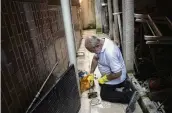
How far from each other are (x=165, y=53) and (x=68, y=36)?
128 inches

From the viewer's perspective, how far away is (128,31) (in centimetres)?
479

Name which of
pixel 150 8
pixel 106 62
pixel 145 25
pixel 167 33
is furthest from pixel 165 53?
pixel 150 8

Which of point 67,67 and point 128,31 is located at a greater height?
point 128,31

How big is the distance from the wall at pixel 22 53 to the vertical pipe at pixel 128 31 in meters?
2.56

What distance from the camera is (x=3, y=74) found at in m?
1.59

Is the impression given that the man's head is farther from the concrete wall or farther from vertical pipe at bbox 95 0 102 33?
the concrete wall

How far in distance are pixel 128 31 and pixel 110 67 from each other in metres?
1.48

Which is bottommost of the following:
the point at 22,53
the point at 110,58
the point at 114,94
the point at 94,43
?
the point at 114,94

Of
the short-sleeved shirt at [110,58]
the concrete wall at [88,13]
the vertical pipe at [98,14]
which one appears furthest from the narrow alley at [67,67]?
the concrete wall at [88,13]

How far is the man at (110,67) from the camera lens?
3.64 metres

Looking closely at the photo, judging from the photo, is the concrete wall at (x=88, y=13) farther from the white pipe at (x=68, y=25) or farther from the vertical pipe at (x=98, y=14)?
the white pipe at (x=68, y=25)

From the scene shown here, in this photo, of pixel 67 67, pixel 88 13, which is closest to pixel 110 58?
pixel 67 67

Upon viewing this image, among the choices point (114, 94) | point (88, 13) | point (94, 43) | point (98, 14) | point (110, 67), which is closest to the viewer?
point (94, 43)

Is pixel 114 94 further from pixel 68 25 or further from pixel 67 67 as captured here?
pixel 68 25
